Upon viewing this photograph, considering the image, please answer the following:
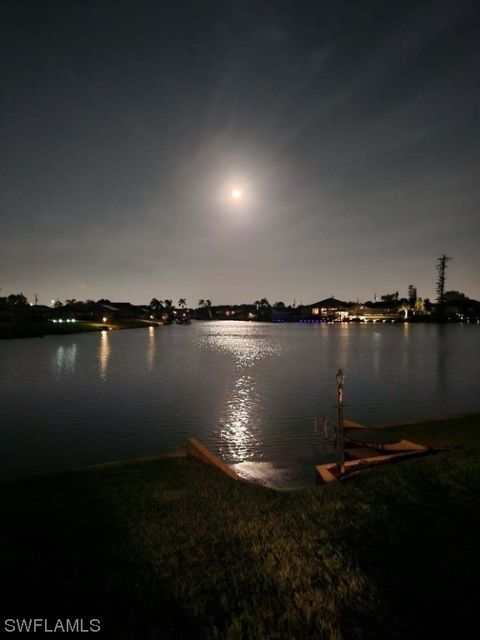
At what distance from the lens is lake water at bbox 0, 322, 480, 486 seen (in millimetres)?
17359

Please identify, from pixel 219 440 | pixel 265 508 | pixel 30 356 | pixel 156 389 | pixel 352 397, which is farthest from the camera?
pixel 30 356

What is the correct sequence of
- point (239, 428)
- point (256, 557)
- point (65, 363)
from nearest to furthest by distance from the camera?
1. point (256, 557)
2. point (239, 428)
3. point (65, 363)

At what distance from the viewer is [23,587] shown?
561 cm

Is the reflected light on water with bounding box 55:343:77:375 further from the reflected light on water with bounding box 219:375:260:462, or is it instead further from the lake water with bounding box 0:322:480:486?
the reflected light on water with bounding box 219:375:260:462

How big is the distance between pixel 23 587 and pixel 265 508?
4.67 metres

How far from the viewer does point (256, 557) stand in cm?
620

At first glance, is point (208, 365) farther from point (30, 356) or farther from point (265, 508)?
point (265, 508)

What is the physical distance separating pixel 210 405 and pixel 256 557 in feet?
71.0

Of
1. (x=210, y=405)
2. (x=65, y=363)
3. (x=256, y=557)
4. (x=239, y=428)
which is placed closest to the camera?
(x=256, y=557)

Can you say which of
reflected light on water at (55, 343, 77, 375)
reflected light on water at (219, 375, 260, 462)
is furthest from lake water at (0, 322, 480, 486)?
reflected light on water at (55, 343, 77, 375)

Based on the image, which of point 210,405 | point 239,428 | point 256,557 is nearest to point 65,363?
point 210,405

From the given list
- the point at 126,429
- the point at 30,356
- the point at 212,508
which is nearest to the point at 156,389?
the point at 126,429

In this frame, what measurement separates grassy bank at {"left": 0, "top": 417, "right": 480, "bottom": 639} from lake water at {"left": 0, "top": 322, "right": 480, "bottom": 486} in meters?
5.28

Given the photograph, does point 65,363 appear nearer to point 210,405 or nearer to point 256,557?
point 210,405
